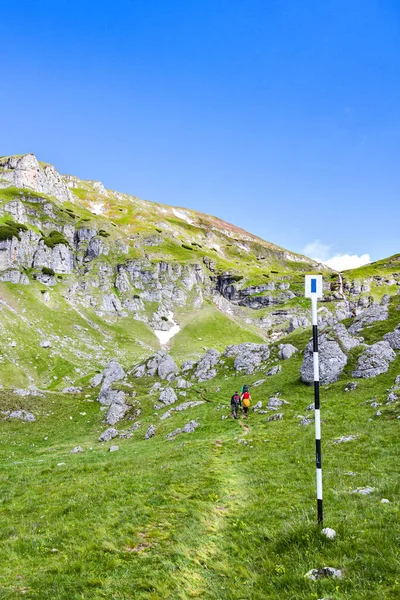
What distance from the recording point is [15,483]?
22.7 m

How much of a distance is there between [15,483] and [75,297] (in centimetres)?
13003

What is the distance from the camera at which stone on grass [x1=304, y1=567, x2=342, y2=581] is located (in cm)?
759

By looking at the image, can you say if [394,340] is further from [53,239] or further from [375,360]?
[53,239]

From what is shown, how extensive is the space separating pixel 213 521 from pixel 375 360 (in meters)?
31.9

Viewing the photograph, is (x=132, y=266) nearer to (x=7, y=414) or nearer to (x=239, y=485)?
(x=7, y=414)

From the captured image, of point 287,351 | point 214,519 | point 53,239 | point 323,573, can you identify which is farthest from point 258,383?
point 53,239

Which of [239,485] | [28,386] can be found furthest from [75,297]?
[239,485]

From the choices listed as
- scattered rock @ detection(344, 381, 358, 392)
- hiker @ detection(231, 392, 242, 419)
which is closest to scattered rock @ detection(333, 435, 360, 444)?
scattered rock @ detection(344, 381, 358, 392)

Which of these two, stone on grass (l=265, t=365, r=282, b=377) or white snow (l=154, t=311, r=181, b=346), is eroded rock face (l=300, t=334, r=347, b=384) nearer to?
stone on grass (l=265, t=365, r=282, b=377)

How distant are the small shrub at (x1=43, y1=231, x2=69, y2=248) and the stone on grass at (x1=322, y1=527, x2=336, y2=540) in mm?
167447

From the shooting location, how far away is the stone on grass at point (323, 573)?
24.9 ft

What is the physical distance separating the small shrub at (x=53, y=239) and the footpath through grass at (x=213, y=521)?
5727 inches

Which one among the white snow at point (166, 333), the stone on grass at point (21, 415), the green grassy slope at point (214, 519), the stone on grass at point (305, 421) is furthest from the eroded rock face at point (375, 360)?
the white snow at point (166, 333)

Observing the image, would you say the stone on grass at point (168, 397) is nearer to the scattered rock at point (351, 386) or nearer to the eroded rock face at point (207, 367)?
the eroded rock face at point (207, 367)
